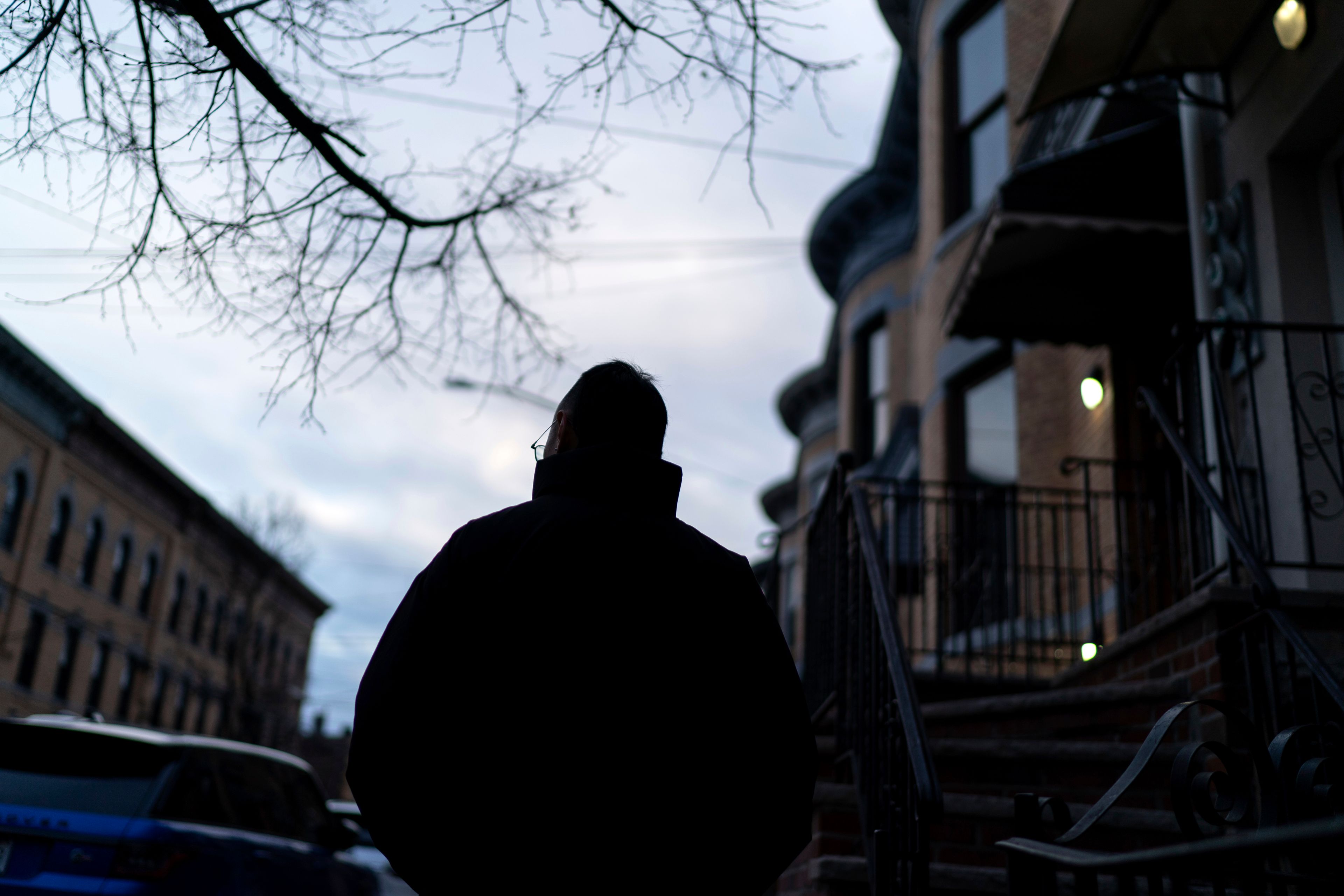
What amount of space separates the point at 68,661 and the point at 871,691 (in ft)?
97.6

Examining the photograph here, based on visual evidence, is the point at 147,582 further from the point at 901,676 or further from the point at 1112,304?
the point at 901,676

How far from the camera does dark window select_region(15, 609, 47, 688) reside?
2729 centimetres

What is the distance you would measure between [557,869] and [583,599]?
0.41 meters

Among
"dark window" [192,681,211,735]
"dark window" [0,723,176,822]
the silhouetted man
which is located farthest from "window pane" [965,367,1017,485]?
"dark window" [192,681,211,735]

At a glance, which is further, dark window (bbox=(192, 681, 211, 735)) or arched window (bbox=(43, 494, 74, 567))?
dark window (bbox=(192, 681, 211, 735))

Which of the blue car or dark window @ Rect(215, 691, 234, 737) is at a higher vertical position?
dark window @ Rect(215, 691, 234, 737)

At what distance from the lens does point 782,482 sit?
30.4m

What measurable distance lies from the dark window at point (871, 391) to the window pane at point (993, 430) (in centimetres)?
450

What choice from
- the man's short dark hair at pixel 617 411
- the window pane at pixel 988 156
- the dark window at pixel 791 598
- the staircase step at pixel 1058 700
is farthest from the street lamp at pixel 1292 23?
the dark window at pixel 791 598

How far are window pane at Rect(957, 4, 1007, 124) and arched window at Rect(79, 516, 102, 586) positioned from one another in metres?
25.2

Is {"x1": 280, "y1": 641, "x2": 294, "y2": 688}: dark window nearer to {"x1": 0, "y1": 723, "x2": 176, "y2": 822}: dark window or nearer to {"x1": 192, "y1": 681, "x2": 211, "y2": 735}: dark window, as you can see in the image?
{"x1": 192, "y1": 681, "x2": 211, "y2": 735}: dark window

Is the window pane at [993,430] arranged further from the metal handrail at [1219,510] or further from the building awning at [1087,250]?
the metal handrail at [1219,510]

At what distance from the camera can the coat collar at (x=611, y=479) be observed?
6.86ft

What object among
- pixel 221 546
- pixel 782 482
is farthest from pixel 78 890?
pixel 221 546
